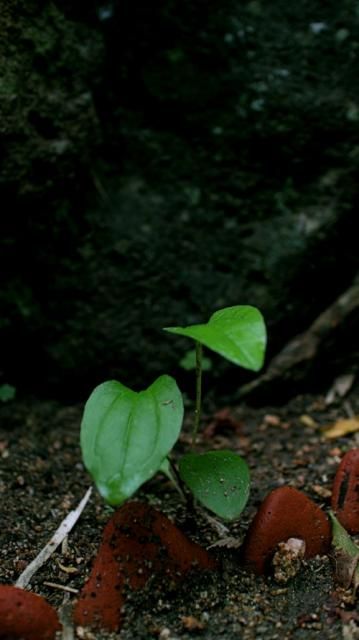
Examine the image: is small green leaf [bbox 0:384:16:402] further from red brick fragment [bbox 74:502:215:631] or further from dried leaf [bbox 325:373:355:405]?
dried leaf [bbox 325:373:355:405]

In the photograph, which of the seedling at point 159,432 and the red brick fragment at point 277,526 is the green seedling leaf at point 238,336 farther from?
the red brick fragment at point 277,526

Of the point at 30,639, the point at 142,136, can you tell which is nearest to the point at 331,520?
the point at 30,639

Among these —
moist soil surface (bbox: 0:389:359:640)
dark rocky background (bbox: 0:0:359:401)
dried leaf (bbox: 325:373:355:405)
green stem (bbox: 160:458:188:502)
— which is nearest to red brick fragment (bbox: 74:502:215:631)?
moist soil surface (bbox: 0:389:359:640)

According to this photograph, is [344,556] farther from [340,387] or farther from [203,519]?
[340,387]

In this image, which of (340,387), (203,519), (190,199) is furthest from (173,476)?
(190,199)

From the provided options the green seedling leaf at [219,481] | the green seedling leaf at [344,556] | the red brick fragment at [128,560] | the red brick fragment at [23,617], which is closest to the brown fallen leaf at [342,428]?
the green seedling leaf at [344,556]

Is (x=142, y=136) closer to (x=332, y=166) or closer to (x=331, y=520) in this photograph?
(x=332, y=166)
